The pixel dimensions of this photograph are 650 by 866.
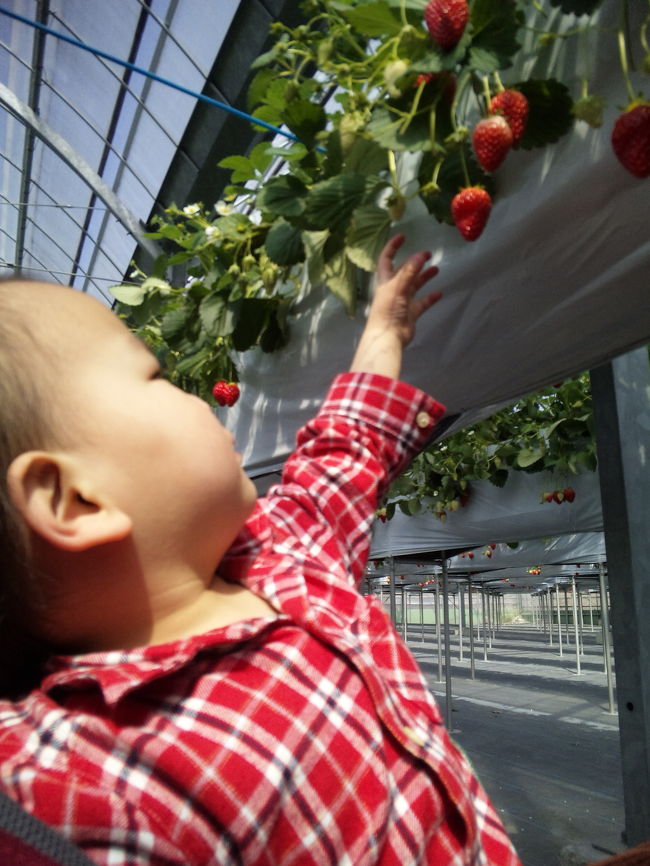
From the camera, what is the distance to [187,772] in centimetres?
53

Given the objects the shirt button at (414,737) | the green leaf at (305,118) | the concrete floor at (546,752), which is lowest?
the concrete floor at (546,752)

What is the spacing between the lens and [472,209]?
0.80 meters

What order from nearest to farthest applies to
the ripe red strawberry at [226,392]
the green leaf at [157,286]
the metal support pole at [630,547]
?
the ripe red strawberry at [226,392], the green leaf at [157,286], the metal support pole at [630,547]

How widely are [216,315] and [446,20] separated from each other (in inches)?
35.3

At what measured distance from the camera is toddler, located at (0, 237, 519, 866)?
0.52 meters

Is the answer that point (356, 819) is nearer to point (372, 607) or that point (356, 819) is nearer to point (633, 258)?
point (372, 607)

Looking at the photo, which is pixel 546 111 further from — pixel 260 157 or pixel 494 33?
pixel 260 157

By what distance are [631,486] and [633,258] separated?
1417 mm

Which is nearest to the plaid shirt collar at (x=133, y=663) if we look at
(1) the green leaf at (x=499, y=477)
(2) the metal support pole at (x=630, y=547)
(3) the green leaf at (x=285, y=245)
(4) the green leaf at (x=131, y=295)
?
(3) the green leaf at (x=285, y=245)

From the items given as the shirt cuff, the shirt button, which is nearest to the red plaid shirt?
the shirt button

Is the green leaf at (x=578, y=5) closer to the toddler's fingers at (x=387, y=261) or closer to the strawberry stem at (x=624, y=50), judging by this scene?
the strawberry stem at (x=624, y=50)

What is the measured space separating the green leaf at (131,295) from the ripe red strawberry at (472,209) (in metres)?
1.24

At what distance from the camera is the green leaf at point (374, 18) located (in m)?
0.80

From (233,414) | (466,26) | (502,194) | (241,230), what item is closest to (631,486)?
(233,414)
